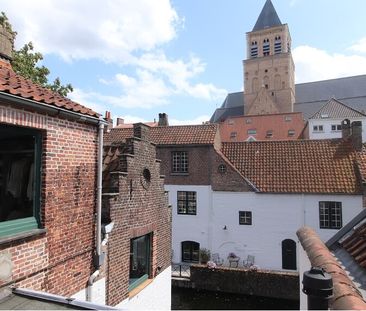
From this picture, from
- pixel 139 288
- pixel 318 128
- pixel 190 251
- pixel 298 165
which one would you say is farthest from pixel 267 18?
pixel 139 288

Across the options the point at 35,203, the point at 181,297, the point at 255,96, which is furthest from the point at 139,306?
the point at 255,96

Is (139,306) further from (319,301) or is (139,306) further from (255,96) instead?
(255,96)

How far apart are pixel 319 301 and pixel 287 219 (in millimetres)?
16710

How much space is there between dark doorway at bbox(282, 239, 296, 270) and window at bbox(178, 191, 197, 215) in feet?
19.2

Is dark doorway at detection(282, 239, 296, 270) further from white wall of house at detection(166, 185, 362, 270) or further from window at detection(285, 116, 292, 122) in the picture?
window at detection(285, 116, 292, 122)

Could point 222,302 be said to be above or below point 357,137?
below

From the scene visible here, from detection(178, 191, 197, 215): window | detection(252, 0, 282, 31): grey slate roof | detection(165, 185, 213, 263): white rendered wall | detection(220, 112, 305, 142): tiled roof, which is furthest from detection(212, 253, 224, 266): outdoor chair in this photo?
detection(252, 0, 282, 31): grey slate roof

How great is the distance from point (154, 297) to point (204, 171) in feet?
38.9

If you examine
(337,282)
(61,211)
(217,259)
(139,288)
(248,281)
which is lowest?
(248,281)

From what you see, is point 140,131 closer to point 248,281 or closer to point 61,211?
point 61,211

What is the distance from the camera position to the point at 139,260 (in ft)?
29.6

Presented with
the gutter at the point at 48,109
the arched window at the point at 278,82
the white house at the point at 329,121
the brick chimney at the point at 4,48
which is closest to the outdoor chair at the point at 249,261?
the gutter at the point at 48,109

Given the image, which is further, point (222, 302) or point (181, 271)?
point (181, 271)

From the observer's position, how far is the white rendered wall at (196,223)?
794 inches
